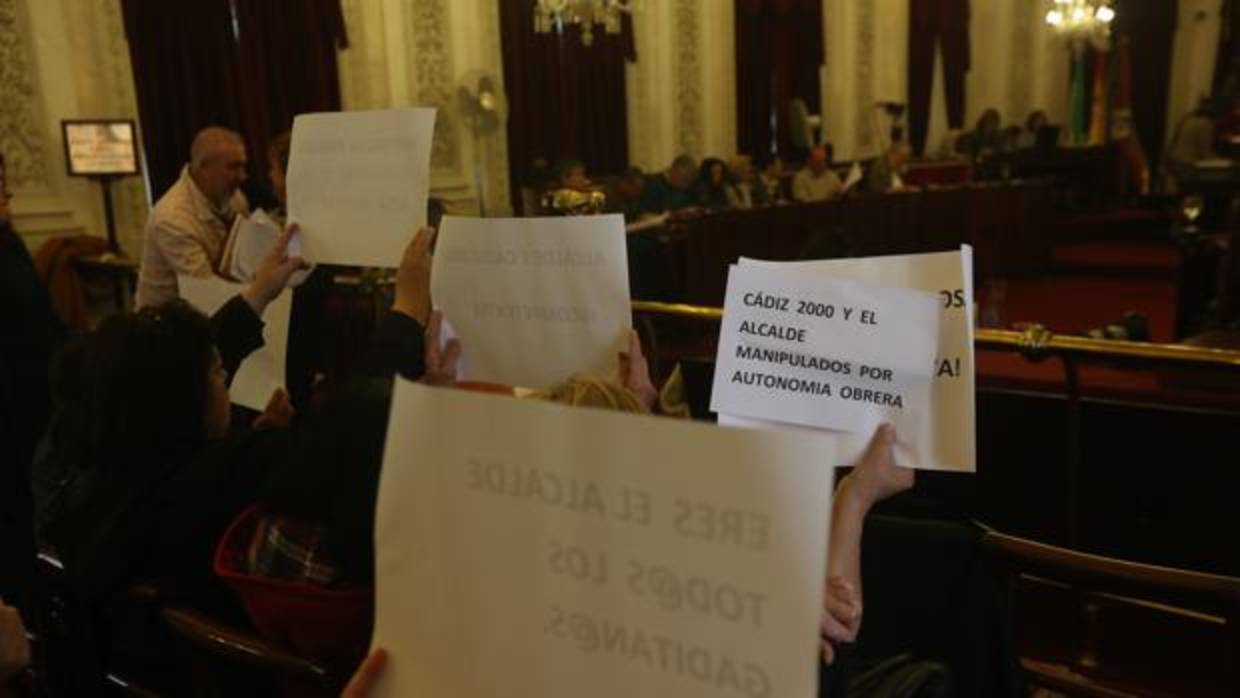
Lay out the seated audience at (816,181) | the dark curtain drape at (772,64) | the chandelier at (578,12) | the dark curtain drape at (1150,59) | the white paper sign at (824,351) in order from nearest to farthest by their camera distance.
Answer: the white paper sign at (824,351) → the chandelier at (578,12) → the seated audience at (816,181) → the dark curtain drape at (772,64) → the dark curtain drape at (1150,59)

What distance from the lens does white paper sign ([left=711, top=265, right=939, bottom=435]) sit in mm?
1118

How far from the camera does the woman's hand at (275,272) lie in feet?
6.26

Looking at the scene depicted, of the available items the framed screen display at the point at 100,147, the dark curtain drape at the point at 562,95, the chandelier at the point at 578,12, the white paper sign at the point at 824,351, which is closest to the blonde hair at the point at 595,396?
the white paper sign at the point at 824,351

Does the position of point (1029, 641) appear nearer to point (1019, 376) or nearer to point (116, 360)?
point (1019, 376)

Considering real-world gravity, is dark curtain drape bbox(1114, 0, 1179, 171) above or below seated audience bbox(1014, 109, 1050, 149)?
above

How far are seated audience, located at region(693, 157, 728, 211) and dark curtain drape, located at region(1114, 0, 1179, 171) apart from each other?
851 centimetres

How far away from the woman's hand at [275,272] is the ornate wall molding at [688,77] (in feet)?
29.3

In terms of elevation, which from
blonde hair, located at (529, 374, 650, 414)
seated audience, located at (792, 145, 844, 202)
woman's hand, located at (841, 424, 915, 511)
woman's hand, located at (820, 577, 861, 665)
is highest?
blonde hair, located at (529, 374, 650, 414)

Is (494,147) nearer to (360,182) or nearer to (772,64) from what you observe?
(772,64)

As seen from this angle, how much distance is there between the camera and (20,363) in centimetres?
261

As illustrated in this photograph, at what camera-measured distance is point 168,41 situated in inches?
263

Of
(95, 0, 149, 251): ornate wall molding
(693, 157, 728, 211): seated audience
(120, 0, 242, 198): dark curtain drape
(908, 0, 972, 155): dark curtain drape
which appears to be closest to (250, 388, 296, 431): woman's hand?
(95, 0, 149, 251): ornate wall molding

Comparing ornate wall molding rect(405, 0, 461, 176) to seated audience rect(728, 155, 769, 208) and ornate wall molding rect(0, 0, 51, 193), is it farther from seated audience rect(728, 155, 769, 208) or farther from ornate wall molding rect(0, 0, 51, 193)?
ornate wall molding rect(0, 0, 51, 193)

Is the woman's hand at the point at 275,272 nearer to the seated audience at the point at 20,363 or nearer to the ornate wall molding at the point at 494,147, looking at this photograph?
the seated audience at the point at 20,363
